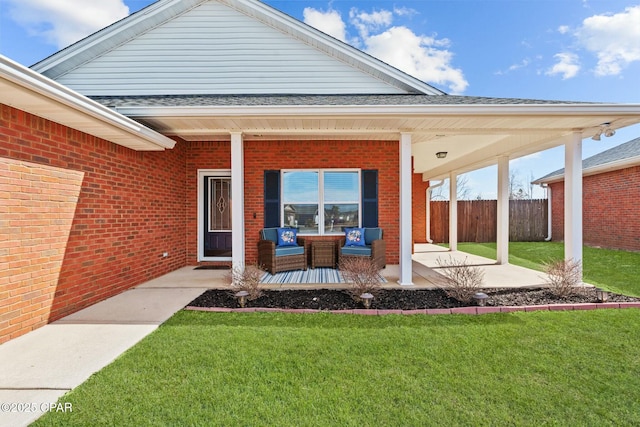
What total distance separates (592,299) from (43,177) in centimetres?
757

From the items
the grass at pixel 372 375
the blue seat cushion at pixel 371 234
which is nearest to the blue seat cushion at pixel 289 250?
the blue seat cushion at pixel 371 234

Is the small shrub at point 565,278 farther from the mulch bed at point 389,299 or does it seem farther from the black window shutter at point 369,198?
the black window shutter at point 369,198

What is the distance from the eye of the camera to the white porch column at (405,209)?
4824 millimetres

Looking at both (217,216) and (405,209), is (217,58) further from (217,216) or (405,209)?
(405,209)

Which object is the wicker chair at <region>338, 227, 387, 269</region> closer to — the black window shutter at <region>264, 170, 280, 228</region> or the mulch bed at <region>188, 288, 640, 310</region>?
the mulch bed at <region>188, 288, 640, 310</region>

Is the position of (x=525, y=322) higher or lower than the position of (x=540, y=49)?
lower

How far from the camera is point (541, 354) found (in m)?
2.67

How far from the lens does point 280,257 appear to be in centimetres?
589

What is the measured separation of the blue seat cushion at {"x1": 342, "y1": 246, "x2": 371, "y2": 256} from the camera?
232 inches

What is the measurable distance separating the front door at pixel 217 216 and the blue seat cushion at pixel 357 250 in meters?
3.09

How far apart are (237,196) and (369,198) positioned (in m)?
3.31

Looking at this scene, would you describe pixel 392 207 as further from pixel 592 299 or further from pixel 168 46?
pixel 168 46

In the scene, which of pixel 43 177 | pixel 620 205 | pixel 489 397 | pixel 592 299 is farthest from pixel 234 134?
pixel 620 205

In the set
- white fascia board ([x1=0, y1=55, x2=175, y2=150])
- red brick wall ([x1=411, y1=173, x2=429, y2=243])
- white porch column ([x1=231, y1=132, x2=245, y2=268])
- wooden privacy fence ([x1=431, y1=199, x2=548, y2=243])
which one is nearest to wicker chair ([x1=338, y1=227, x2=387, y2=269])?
white porch column ([x1=231, y1=132, x2=245, y2=268])
